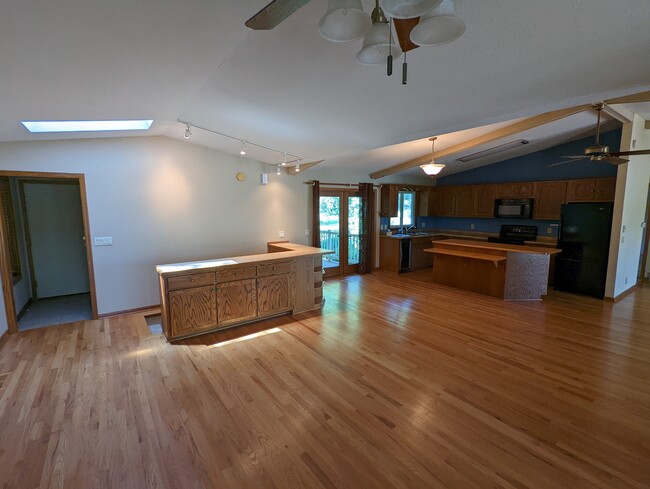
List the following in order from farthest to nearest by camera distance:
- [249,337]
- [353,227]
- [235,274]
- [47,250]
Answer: [353,227] < [47,250] < [235,274] < [249,337]

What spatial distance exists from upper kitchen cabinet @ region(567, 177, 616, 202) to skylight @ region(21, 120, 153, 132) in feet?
23.5

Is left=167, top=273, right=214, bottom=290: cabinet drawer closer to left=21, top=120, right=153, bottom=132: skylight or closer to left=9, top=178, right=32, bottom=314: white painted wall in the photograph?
left=21, top=120, right=153, bottom=132: skylight

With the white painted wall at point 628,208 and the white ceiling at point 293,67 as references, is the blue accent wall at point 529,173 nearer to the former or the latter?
the white painted wall at point 628,208

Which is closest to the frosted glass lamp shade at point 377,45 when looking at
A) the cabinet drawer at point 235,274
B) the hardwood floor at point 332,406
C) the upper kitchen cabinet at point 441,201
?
the hardwood floor at point 332,406

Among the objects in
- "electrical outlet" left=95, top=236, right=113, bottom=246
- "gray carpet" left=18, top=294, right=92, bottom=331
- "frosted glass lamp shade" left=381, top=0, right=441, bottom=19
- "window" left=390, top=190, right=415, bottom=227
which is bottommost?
"gray carpet" left=18, top=294, right=92, bottom=331

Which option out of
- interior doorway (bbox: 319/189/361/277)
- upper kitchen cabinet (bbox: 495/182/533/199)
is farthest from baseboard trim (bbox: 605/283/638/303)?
interior doorway (bbox: 319/189/361/277)

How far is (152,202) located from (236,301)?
80.2 inches

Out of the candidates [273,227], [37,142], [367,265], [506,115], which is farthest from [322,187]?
[37,142]

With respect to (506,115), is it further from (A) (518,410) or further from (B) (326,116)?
(A) (518,410)

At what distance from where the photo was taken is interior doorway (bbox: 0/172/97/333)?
175 inches

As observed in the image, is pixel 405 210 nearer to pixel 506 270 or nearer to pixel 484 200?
pixel 484 200

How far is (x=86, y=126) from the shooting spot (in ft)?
12.0

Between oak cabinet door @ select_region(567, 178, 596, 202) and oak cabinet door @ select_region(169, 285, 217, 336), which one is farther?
oak cabinet door @ select_region(567, 178, 596, 202)

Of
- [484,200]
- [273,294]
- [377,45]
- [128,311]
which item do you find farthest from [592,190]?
[128,311]
